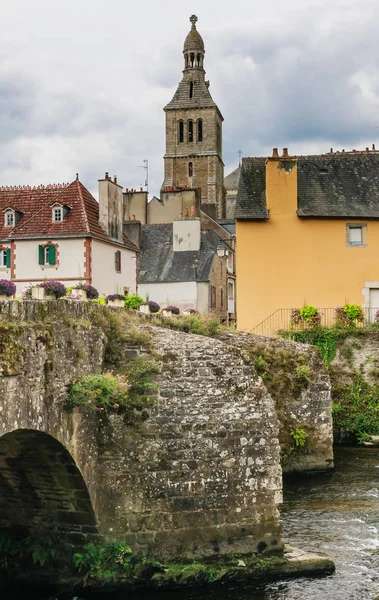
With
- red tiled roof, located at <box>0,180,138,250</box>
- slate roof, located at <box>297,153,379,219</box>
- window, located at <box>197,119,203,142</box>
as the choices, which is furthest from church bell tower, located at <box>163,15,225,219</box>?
slate roof, located at <box>297,153,379,219</box>

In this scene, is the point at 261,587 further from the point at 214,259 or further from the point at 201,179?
the point at 201,179

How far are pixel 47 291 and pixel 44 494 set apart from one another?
2.70 m

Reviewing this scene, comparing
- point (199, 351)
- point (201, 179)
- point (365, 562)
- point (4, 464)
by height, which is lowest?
point (365, 562)

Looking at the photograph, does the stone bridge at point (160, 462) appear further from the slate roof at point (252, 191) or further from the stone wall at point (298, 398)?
the slate roof at point (252, 191)

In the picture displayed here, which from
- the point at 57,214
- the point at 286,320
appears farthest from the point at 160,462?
the point at 57,214

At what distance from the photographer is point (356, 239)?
2545 cm

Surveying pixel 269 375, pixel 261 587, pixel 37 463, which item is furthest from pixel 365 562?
pixel 269 375

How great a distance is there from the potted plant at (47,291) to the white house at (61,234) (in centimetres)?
1884

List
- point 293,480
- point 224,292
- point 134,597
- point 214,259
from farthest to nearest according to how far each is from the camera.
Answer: point 224,292, point 214,259, point 293,480, point 134,597

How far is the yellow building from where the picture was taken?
25.2 metres

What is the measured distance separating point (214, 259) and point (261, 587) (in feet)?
102

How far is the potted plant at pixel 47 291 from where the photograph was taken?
9056 mm

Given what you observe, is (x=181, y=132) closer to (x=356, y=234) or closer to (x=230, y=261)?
(x=230, y=261)

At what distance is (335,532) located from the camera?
478 inches
